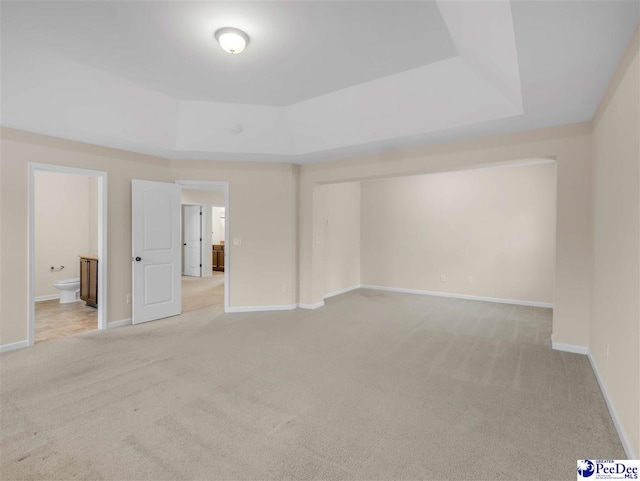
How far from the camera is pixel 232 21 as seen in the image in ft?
7.87

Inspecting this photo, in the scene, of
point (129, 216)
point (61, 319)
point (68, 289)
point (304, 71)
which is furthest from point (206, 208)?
point (304, 71)

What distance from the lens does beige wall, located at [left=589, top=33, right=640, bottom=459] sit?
187 cm

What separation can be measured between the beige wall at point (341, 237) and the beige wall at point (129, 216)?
1.07 m

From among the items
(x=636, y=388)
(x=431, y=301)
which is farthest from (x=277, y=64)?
(x=431, y=301)

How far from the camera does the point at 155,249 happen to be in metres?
4.73

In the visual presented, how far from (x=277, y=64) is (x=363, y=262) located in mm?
5080

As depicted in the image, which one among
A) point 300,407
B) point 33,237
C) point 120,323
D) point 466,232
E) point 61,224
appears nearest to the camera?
point 300,407

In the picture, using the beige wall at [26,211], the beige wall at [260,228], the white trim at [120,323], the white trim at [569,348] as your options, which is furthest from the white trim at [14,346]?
the white trim at [569,348]

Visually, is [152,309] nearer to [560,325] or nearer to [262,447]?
[262,447]

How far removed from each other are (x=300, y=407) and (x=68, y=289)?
210 inches

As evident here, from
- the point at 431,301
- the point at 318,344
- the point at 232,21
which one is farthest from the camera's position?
the point at 431,301

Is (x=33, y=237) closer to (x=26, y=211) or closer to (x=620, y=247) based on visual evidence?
(x=26, y=211)

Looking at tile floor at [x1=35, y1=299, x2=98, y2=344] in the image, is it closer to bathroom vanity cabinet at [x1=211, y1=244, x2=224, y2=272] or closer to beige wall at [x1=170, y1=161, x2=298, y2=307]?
beige wall at [x1=170, y1=161, x2=298, y2=307]

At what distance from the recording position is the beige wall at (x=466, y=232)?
18.2 feet
